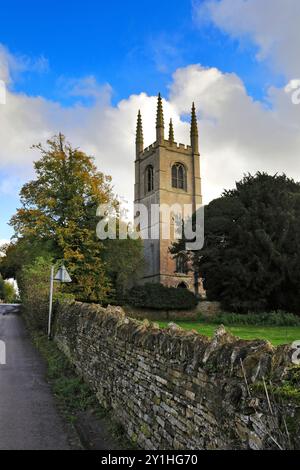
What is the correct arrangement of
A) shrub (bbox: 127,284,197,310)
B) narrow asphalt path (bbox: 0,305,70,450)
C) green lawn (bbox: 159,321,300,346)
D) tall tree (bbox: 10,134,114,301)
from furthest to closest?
shrub (bbox: 127,284,197,310)
tall tree (bbox: 10,134,114,301)
green lawn (bbox: 159,321,300,346)
narrow asphalt path (bbox: 0,305,70,450)

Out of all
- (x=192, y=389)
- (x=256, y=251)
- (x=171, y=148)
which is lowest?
(x=192, y=389)

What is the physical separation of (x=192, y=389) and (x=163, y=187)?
53184mm

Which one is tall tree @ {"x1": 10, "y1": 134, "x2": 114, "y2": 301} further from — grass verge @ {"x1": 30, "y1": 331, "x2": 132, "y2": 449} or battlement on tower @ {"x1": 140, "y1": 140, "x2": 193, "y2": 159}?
battlement on tower @ {"x1": 140, "y1": 140, "x2": 193, "y2": 159}

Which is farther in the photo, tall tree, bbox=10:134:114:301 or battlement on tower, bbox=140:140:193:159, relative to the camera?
battlement on tower, bbox=140:140:193:159

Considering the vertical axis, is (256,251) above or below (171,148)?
below

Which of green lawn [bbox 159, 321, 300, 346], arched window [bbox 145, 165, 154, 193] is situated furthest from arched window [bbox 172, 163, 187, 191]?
green lawn [bbox 159, 321, 300, 346]

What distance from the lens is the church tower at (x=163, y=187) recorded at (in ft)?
180

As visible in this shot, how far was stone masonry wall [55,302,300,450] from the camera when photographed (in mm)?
3350

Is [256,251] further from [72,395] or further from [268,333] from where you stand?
[72,395]

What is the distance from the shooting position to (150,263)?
56.3 metres

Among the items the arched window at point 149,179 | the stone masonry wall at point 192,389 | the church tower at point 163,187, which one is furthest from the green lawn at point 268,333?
the arched window at point 149,179

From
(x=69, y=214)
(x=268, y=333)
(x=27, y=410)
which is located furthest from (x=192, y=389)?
(x=69, y=214)

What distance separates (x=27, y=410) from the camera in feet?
26.7
